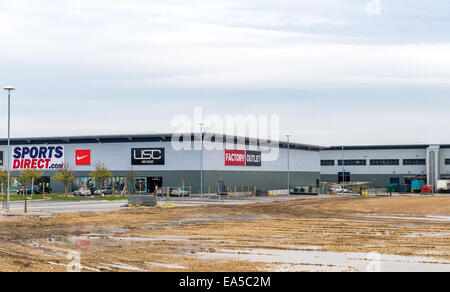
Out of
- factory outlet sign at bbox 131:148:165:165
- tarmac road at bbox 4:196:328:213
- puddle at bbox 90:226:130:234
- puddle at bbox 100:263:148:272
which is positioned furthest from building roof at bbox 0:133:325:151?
puddle at bbox 100:263:148:272

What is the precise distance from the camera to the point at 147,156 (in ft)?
241

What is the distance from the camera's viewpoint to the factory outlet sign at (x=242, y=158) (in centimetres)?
7491

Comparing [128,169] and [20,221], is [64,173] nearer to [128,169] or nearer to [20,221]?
[128,169]

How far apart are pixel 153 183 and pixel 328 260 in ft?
191

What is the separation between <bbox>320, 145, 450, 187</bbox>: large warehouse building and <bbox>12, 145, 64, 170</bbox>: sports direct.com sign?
176ft

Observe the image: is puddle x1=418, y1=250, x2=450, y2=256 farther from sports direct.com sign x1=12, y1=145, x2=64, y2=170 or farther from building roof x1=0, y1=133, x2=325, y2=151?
sports direct.com sign x1=12, y1=145, x2=64, y2=170

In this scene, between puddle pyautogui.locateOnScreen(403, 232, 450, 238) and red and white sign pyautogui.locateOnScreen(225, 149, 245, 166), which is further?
red and white sign pyautogui.locateOnScreen(225, 149, 245, 166)

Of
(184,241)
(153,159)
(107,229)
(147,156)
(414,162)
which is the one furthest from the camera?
(414,162)

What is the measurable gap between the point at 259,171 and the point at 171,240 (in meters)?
60.2

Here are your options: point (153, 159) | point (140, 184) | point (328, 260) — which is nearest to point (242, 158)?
point (153, 159)

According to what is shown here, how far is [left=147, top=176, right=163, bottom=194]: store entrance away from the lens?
7275 centimetres

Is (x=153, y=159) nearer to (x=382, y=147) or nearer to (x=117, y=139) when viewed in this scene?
(x=117, y=139)
